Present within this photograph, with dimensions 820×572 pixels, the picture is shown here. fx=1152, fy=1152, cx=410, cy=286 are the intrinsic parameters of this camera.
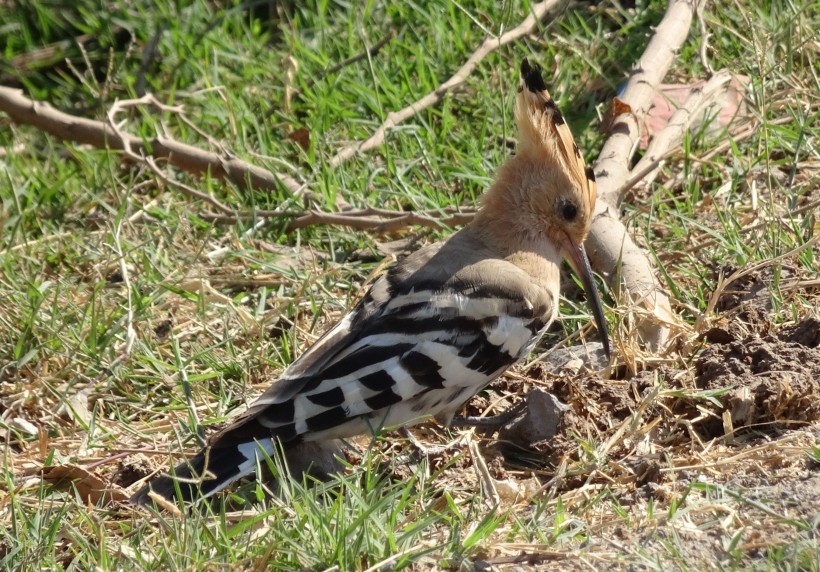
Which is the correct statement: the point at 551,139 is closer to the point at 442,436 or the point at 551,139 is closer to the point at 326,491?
the point at 442,436

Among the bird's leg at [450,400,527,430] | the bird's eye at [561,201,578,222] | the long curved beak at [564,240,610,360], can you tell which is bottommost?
the bird's leg at [450,400,527,430]

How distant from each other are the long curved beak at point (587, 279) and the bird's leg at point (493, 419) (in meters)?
0.28

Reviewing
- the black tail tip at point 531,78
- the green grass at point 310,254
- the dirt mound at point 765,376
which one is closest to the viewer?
the green grass at point 310,254

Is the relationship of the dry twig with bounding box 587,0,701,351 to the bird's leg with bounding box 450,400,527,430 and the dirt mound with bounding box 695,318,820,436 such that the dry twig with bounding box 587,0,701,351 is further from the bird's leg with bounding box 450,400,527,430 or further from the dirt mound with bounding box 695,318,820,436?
the bird's leg with bounding box 450,400,527,430

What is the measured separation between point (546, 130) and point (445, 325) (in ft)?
2.12

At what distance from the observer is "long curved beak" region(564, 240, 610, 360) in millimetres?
2951

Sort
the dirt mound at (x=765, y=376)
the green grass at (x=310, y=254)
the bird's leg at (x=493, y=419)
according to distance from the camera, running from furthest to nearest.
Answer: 1. the bird's leg at (x=493, y=419)
2. the dirt mound at (x=765, y=376)
3. the green grass at (x=310, y=254)

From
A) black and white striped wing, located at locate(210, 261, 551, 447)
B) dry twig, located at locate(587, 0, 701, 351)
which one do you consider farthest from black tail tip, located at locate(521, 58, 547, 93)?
black and white striped wing, located at locate(210, 261, 551, 447)

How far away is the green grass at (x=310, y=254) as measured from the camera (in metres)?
2.20

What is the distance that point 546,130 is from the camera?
308cm

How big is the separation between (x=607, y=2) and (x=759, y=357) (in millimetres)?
2086

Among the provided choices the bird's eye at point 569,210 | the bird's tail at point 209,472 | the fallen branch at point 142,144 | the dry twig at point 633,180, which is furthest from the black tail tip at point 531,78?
the bird's tail at point 209,472

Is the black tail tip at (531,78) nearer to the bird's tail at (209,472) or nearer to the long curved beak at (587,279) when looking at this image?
the long curved beak at (587,279)

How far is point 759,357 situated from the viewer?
8.90 ft
